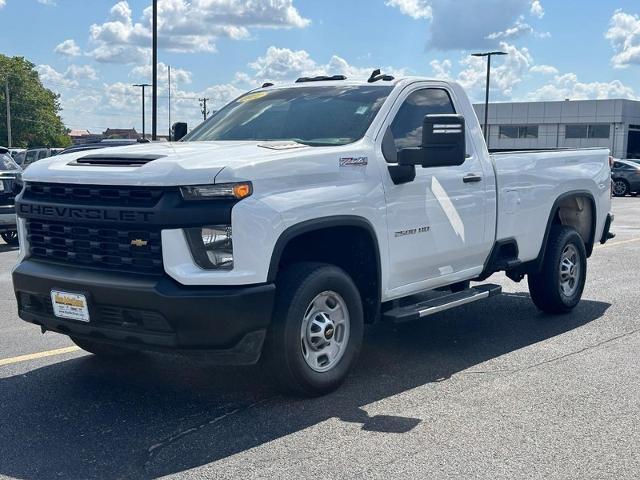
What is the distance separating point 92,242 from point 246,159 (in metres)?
1.02

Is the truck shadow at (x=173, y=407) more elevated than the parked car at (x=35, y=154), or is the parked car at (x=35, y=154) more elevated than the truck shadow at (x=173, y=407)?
the parked car at (x=35, y=154)

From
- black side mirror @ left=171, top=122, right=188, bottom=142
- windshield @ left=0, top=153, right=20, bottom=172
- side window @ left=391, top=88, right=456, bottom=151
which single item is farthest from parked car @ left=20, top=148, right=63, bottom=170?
side window @ left=391, top=88, right=456, bottom=151

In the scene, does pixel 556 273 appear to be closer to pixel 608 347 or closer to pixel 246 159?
pixel 608 347

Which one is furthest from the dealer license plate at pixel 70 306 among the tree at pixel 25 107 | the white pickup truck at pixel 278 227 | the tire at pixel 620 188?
the tree at pixel 25 107

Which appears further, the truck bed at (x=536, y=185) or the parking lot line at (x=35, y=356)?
the truck bed at (x=536, y=185)

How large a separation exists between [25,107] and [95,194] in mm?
95507

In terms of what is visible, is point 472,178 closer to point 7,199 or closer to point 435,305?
point 435,305

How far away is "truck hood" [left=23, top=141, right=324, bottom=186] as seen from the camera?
15.0 ft

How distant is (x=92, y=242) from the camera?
483 cm

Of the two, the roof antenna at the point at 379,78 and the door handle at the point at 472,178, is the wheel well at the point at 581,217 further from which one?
the roof antenna at the point at 379,78

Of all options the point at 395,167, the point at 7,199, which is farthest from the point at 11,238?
the point at 395,167

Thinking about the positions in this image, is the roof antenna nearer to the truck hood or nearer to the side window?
the side window

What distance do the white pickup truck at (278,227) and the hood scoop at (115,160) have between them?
1 centimetres

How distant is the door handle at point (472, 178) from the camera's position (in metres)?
6.23
